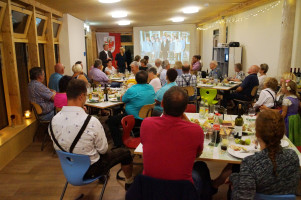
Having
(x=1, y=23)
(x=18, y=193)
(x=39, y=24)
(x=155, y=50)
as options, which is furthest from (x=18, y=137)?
(x=155, y=50)

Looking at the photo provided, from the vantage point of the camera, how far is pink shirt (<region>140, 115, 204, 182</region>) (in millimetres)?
1834

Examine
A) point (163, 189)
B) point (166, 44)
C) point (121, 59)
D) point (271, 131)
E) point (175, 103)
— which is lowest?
point (163, 189)

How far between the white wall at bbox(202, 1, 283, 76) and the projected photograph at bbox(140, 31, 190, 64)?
418 centimetres

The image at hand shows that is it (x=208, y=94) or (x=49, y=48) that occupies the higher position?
(x=49, y=48)

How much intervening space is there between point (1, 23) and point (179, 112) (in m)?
4.08

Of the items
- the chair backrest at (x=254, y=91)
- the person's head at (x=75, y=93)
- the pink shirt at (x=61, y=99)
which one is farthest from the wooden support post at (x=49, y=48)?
the chair backrest at (x=254, y=91)

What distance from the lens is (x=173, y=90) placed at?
6.78 ft

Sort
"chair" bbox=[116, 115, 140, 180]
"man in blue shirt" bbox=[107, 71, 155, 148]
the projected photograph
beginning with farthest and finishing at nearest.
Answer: the projected photograph → "man in blue shirt" bbox=[107, 71, 155, 148] → "chair" bbox=[116, 115, 140, 180]

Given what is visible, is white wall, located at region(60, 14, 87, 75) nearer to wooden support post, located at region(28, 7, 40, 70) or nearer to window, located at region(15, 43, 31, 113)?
wooden support post, located at region(28, 7, 40, 70)

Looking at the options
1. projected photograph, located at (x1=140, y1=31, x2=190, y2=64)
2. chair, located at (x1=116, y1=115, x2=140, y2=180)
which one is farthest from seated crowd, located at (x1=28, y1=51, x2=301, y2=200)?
projected photograph, located at (x1=140, y1=31, x2=190, y2=64)

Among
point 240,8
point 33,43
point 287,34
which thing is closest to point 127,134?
point 33,43

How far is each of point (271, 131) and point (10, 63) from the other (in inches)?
181

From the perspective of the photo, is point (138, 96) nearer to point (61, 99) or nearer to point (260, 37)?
point (61, 99)

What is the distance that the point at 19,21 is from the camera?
209 inches
